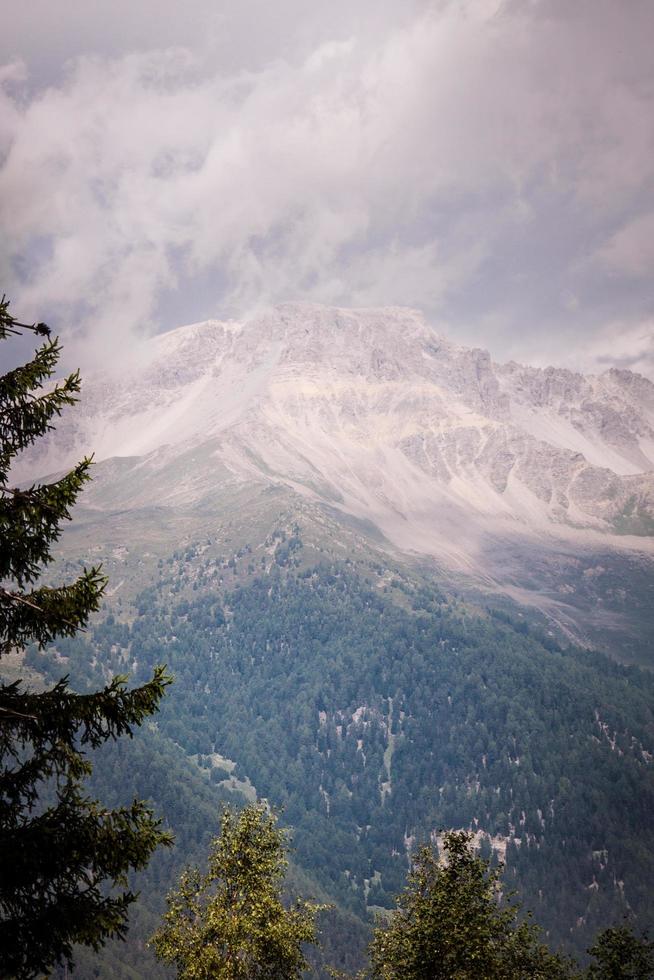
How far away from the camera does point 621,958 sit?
155 feet

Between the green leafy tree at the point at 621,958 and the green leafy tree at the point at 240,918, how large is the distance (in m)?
23.4

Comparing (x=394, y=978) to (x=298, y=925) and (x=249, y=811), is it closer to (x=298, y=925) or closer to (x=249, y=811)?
(x=298, y=925)

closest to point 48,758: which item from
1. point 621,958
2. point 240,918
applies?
point 240,918

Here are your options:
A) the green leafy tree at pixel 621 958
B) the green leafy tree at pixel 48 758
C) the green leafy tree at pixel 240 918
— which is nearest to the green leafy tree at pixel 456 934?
the green leafy tree at pixel 240 918

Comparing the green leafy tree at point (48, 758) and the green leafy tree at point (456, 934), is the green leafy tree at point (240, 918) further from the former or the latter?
the green leafy tree at point (48, 758)

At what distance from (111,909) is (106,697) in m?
5.41

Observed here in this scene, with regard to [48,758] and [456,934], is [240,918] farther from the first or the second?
[48,758]

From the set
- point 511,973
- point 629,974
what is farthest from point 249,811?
point 629,974

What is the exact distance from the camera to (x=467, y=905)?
36.9m

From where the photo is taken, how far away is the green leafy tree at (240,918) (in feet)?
104

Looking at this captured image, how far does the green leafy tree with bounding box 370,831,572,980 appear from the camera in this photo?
35281 mm

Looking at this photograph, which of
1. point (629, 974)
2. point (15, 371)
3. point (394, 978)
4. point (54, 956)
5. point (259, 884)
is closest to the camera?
point (54, 956)

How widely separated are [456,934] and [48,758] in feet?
85.4

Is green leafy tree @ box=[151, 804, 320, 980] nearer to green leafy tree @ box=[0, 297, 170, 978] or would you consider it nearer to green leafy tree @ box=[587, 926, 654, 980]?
green leafy tree @ box=[0, 297, 170, 978]
